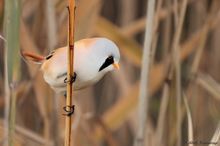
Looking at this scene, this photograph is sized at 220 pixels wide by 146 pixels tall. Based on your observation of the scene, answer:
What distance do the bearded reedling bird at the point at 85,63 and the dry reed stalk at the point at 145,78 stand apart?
0.30m

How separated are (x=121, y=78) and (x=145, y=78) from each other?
2.16ft

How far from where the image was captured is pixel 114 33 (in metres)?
1.44

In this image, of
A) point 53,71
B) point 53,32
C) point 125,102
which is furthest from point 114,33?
point 53,71

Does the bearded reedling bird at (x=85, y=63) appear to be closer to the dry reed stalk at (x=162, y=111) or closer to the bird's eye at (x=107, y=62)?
the bird's eye at (x=107, y=62)

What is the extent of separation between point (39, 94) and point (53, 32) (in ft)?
0.56

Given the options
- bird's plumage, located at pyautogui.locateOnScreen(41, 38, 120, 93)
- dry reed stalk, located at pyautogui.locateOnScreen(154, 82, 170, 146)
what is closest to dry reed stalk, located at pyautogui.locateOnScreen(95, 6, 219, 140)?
dry reed stalk, located at pyautogui.locateOnScreen(154, 82, 170, 146)

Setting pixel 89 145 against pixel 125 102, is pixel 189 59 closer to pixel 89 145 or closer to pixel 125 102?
pixel 125 102

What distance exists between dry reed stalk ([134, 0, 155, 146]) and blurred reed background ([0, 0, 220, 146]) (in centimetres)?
4

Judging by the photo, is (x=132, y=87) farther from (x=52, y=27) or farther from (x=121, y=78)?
(x=52, y=27)

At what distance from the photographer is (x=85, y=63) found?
1.99 ft

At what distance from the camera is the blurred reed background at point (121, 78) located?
102cm

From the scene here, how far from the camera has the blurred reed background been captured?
3.35 feet

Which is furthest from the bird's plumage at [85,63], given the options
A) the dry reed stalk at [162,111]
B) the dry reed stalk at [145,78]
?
the dry reed stalk at [162,111]

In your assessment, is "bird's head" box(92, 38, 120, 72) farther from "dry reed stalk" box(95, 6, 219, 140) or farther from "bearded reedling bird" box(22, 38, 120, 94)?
"dry reed stalk" box(95, 6, 219, 140)
